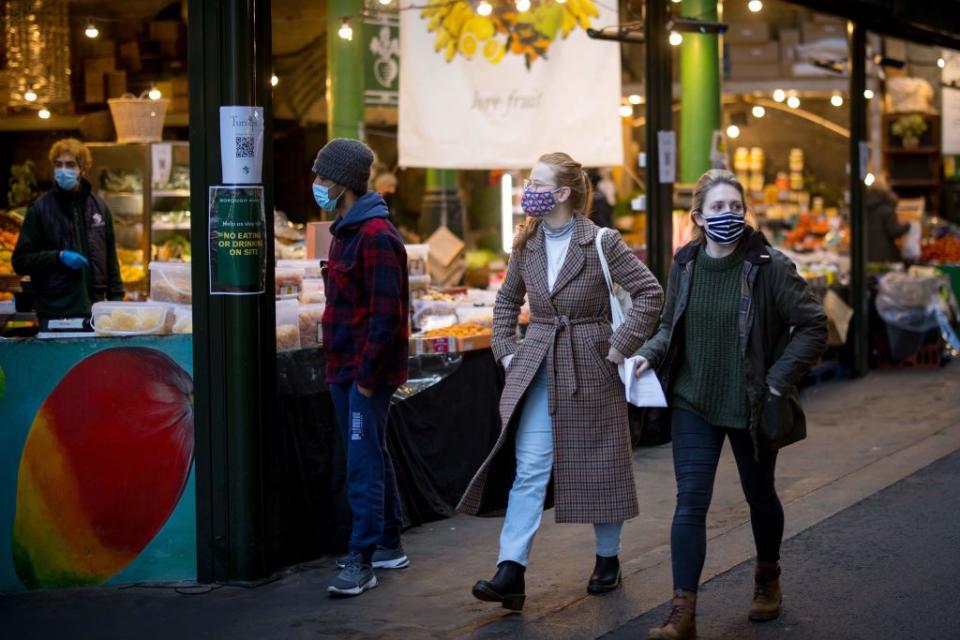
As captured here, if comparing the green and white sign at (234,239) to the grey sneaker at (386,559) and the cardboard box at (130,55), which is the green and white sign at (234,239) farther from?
the cardboard box at (130,55)

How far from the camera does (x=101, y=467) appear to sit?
249 inches

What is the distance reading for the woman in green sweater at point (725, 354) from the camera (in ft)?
17.7

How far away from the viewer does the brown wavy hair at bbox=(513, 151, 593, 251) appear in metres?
5.92

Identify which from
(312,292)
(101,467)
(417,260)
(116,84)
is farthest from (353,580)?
(116,84)

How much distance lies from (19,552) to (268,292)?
63.0 inches

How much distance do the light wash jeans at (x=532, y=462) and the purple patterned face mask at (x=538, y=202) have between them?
65 cm

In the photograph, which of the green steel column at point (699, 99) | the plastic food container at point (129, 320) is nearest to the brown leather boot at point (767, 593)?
the plastic food container at point (129, 320)

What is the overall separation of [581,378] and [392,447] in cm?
178

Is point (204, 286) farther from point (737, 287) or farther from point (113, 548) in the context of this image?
point (737, 287)

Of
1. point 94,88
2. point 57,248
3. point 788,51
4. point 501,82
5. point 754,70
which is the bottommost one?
point 57,248

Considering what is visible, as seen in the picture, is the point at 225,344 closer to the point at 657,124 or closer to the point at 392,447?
the point at 392,447

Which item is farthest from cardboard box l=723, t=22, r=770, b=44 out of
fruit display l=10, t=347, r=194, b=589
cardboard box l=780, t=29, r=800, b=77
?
fruit display l=10, t=347, r=194, b=589

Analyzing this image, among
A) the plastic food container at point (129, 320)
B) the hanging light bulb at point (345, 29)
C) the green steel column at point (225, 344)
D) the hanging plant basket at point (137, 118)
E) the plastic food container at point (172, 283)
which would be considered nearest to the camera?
the green steel column at point (225, 344)

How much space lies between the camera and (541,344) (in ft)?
19.5
